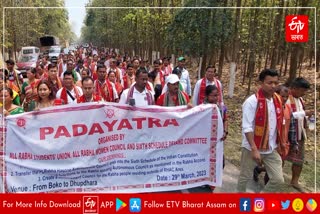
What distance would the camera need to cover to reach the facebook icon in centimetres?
333

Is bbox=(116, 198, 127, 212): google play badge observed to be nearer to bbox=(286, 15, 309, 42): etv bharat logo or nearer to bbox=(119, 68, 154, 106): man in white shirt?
bbox=(119, 68, 154, 106): man in white shirt

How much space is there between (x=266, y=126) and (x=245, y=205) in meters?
1.06

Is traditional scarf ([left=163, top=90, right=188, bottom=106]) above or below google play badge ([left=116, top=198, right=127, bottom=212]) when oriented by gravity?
above

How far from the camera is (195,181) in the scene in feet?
14.0

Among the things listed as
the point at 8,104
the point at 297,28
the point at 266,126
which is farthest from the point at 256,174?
the point at 8,104

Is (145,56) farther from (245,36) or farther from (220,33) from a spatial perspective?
(220,33)

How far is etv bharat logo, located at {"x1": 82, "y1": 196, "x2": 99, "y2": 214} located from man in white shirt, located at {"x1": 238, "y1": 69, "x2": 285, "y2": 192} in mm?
1781

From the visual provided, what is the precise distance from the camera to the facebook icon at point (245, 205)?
333 centimetres

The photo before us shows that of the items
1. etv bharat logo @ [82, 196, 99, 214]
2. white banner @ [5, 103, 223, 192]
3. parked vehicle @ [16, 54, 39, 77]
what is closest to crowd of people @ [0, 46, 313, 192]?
white banner @ [5, 103, 223, 192]

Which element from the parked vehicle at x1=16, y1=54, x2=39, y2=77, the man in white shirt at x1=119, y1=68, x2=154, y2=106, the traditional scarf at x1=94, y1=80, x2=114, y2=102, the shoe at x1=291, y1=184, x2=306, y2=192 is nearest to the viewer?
the man in white shirt at x1=119, y1=68, x2=154, y2=106

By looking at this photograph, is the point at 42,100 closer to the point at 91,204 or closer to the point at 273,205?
the point at 91,204

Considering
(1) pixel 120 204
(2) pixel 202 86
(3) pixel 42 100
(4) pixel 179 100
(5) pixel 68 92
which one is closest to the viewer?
(1) pixel 120 204

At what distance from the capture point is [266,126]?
400cm

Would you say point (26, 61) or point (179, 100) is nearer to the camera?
point (179, 100)
